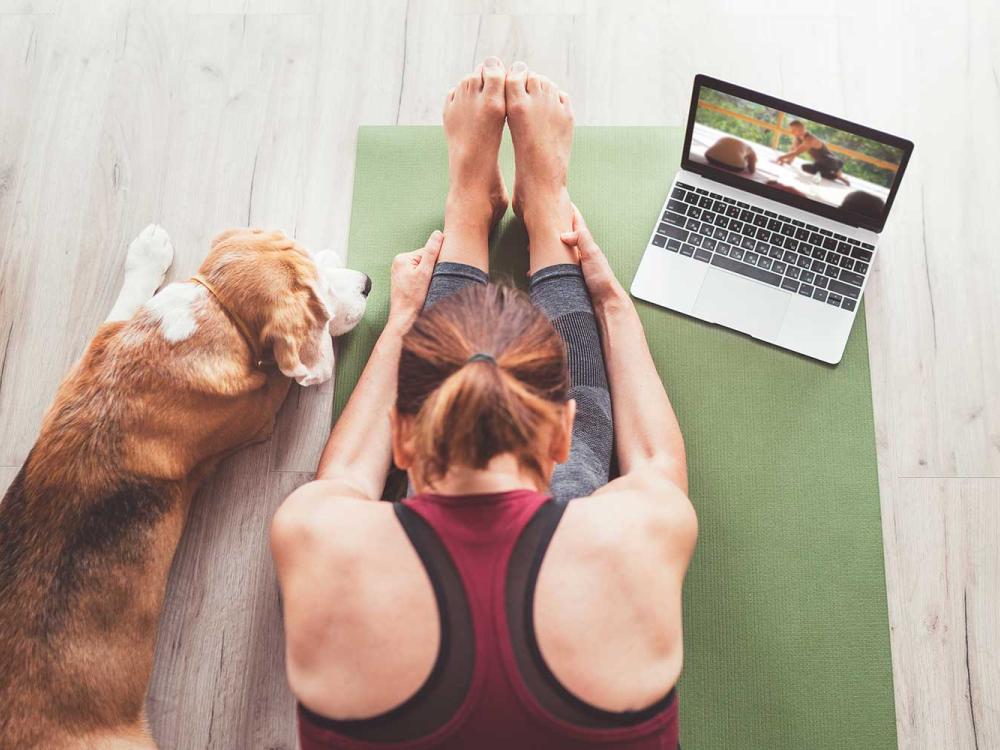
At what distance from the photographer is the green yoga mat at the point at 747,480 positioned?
1.58m

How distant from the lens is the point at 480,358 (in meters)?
0.93

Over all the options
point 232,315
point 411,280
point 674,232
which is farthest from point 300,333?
point 674,232

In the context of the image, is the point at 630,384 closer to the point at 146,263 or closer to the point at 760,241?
the point at 760,241

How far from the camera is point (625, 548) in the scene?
3.33ft

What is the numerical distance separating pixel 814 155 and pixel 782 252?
224mm

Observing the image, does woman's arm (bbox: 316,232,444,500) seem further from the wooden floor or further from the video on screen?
the video on screen

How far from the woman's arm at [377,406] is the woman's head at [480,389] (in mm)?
363

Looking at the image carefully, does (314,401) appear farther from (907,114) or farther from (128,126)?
(907,114)

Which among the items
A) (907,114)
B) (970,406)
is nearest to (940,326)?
(970,406)

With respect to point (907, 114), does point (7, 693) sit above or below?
below

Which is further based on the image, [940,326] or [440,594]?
[940,326]

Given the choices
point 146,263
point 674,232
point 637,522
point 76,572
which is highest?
point 674,232

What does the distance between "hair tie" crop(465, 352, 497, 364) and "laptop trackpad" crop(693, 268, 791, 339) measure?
909 mm

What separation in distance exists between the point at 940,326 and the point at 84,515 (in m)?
1.81
